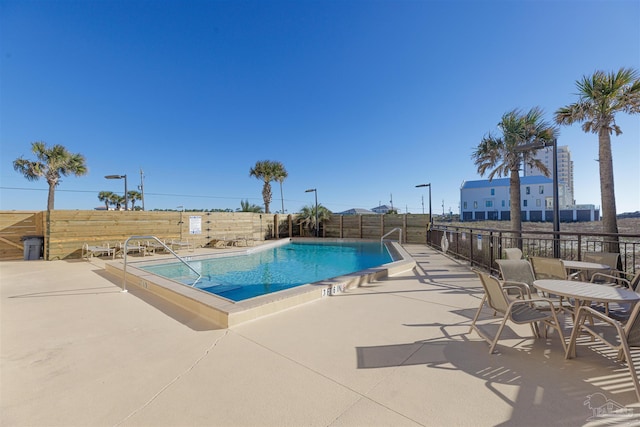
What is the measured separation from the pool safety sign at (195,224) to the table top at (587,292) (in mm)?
12390

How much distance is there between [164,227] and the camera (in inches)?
429

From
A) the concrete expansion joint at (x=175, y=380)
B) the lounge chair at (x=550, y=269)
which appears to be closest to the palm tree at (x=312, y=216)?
the lounge chair at (x=550, y=269)

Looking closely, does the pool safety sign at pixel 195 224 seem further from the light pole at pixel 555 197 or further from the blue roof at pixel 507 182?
the blue roof at pixel 507 182

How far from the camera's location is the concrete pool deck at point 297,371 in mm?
1559

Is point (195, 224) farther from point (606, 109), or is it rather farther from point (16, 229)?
point (606, 109)

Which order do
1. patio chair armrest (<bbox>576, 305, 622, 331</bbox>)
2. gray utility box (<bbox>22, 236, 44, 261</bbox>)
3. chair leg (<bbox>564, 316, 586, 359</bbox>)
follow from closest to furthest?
patio chair armrest (<bbox>576, 305, 622, 331</bbox>) < chair leg (<bbox>564, 316, 586, 359</bbox>) < gray utility box (<bbox>22, 236, 44, 261</bbox>)

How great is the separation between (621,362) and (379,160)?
1707 centimetres

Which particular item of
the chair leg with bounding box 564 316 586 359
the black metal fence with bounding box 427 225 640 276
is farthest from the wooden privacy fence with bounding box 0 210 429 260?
the chair leg with bounding box 564 316 586 359

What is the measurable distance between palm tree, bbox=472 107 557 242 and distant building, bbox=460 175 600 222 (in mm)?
23698

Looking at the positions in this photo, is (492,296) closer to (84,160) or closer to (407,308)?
(407,308)

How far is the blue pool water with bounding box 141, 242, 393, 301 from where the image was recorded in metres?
6.11

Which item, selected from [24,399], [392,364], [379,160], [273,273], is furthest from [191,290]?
[379,160]

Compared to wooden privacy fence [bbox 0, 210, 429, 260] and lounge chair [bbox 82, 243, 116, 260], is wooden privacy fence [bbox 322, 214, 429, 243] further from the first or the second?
lounge chair [bbox 82, 243, 116, 260]

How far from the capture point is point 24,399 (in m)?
1.74
